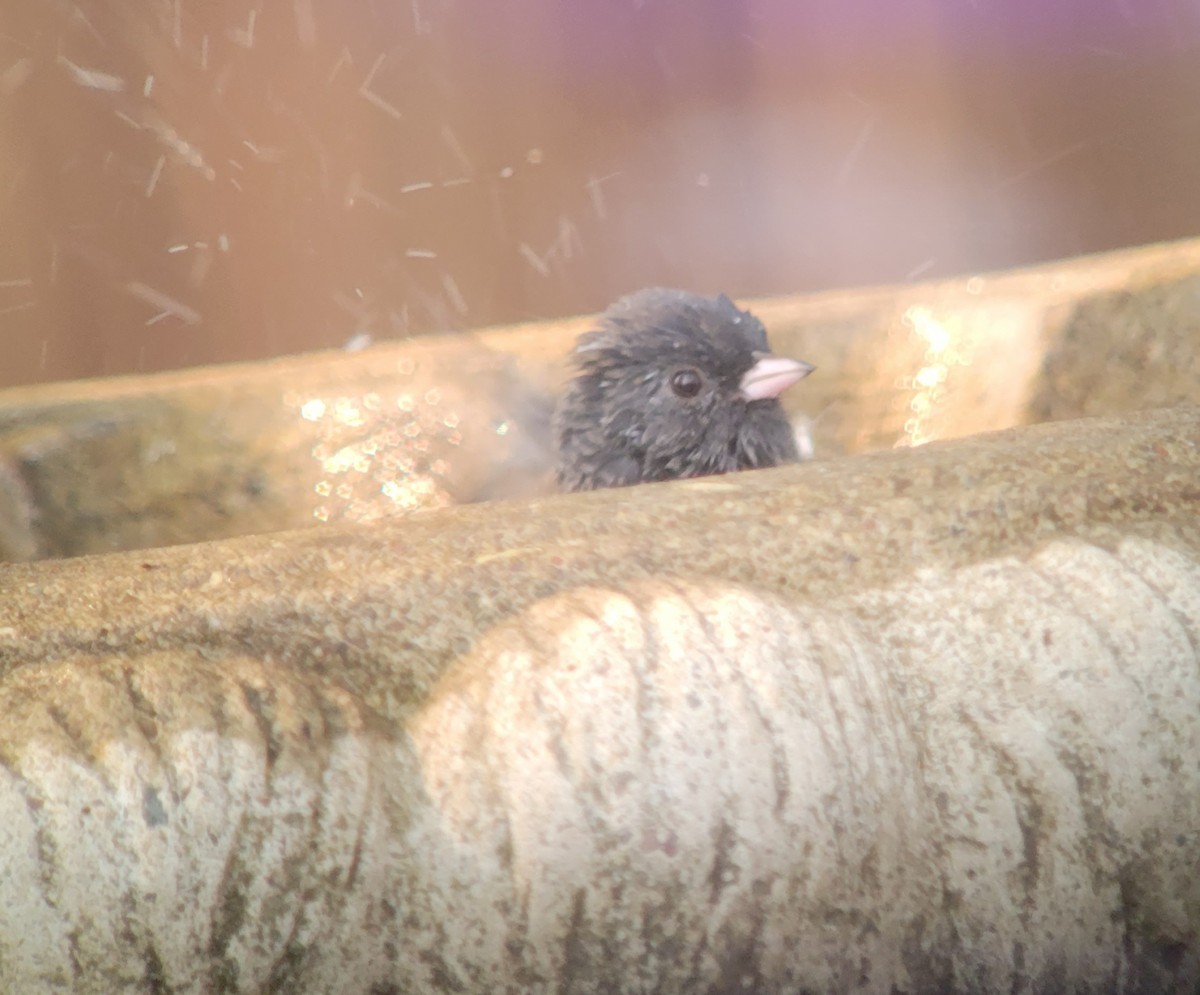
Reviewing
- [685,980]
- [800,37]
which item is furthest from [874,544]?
[800,37]

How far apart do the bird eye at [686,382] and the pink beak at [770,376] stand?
3.7 inches

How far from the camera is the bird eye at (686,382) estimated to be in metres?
2.30

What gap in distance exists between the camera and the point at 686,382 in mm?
2301

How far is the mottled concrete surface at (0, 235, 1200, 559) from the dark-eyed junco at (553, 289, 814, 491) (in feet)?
1.06

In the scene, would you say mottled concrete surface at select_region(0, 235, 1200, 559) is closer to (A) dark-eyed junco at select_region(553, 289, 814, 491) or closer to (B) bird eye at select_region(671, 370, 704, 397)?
(A) dark-eyed junco at select_region(553, 289, 814, 491)

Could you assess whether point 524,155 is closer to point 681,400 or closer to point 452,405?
point 452,405

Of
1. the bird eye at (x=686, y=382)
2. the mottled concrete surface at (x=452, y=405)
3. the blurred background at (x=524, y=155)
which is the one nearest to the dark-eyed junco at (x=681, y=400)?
the bird eye at (x=686, y=382)

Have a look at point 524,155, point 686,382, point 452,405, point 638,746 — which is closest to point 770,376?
point 686,382

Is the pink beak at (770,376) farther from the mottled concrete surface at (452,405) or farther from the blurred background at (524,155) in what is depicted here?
the blurred background at (524,155)

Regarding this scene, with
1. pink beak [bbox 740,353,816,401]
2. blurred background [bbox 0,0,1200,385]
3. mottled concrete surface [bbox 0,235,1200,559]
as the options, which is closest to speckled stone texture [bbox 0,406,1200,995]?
pink beak [bbox 740,353,816,401]

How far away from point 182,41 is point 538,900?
2.66 m

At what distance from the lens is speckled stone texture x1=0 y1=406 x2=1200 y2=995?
0.91 meters

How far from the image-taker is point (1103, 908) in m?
1.07

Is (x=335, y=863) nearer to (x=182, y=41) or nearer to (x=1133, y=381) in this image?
(x=1133, y=381)
